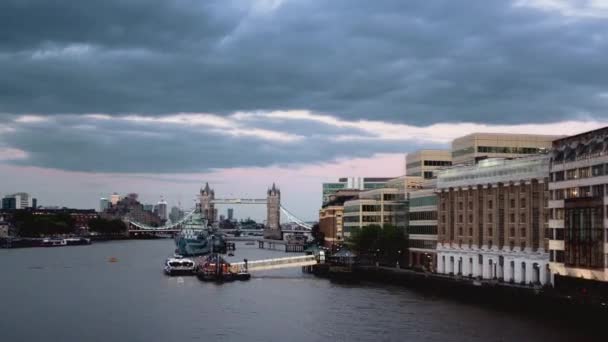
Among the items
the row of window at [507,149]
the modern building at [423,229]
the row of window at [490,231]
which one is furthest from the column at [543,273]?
the row of window at [507,149]

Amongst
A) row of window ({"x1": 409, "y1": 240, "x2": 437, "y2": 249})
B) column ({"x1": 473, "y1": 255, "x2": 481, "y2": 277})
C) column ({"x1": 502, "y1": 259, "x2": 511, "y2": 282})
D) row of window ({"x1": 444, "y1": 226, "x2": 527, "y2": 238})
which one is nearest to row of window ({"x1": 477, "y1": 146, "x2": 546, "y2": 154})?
row of window ({"x1": 409, "y1": 240, "x2": 437, "y2": 249})

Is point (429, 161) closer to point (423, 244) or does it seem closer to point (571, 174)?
point (423, 244)

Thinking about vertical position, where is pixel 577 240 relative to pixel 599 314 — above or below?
above

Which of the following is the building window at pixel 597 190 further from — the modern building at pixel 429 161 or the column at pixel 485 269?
the modern building at pixel 429 161

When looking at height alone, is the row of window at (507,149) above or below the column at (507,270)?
above

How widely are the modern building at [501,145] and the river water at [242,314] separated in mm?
22029

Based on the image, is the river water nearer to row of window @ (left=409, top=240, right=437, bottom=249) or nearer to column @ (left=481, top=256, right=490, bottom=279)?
column @ (left=481, top=256, right=490, bottom=279)

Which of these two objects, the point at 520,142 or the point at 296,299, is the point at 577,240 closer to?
the point at 296,299

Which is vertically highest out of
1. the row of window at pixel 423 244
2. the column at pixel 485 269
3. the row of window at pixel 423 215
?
the row of window at pixel 423 215

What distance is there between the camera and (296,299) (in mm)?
90625

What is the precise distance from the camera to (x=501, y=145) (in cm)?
11381

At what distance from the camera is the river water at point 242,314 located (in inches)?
2539

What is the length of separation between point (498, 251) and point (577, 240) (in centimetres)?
1898

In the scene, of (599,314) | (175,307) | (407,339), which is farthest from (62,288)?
(599,314)
